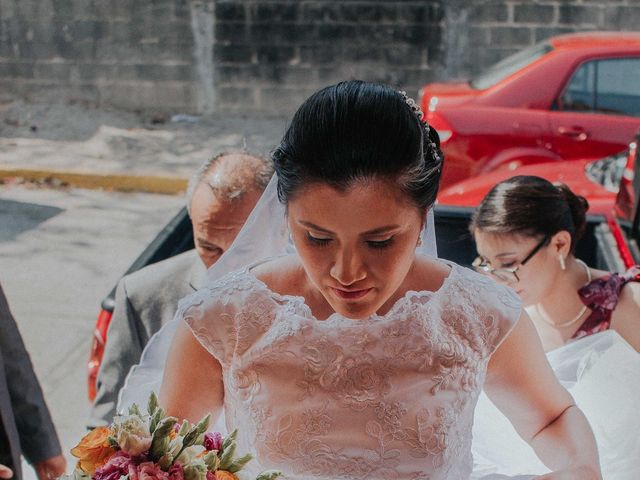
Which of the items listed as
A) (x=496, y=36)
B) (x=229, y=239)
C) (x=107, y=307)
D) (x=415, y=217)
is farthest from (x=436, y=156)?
(x=496, y=36)

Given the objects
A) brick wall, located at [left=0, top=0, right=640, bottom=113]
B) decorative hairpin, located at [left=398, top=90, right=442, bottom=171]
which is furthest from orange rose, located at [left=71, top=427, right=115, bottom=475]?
brick wall, located at [left=0, top=0, right=640, bottom=113]

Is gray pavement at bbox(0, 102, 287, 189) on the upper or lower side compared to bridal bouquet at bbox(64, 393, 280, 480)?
lower

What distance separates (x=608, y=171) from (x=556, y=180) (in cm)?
29

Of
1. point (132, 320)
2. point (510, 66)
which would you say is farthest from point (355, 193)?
point (510, 66)

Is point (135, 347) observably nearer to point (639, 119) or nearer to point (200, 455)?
point (200, 455)

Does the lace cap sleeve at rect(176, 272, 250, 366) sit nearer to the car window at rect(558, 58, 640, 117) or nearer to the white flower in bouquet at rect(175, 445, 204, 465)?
the white flower in bouquet at rect(175, 445, 204, 465)

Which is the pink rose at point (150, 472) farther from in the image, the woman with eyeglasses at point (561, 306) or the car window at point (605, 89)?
the car window at point (605, 89)

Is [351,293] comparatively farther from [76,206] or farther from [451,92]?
[76,206]

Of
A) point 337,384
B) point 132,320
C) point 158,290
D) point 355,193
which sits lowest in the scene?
point 132,320

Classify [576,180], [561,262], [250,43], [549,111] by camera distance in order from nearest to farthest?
[561,262] → [576,180] → [549,111] → [250,43]

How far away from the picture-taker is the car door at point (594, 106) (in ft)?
18.2

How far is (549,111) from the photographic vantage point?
18.7 ft

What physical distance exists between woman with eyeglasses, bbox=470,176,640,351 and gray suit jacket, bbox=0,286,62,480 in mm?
1483

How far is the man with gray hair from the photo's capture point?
9.32 ft
